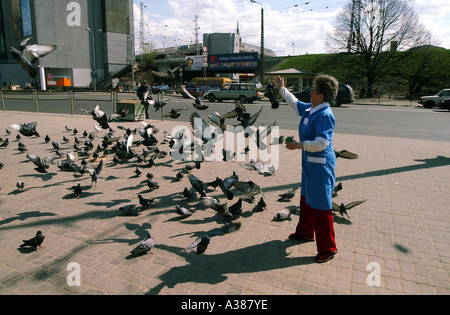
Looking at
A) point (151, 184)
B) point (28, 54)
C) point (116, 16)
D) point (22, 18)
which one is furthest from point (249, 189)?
point (116, 16)

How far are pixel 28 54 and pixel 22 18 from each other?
66.2 m

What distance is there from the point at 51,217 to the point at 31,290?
190 cm

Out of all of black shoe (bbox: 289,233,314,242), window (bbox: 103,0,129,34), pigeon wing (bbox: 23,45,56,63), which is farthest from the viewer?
window (bbox: 103,0,129,34)

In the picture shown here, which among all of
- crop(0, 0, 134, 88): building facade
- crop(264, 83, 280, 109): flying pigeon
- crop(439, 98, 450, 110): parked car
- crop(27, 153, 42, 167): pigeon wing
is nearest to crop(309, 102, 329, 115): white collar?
crop(264, 83, 280, 109): flying pigeon

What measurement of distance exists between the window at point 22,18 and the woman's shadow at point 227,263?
65.0m

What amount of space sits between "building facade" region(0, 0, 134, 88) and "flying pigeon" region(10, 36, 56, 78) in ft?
176

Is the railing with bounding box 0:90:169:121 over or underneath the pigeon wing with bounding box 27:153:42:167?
over

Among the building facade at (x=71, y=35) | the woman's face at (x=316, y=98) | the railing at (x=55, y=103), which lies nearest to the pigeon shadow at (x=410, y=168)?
the woman's face at (x=316, y=98)

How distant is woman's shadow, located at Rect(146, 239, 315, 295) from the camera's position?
125 inches

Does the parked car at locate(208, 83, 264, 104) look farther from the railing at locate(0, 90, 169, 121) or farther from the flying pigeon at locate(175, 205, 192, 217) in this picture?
the flying pigeon at locate(175, 205, 192, 217)

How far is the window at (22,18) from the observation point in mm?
54500

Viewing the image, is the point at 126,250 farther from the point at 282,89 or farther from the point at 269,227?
the point at 282,89

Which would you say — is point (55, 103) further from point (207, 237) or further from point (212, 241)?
point (207, 237)

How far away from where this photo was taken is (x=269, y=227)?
4383 mm
